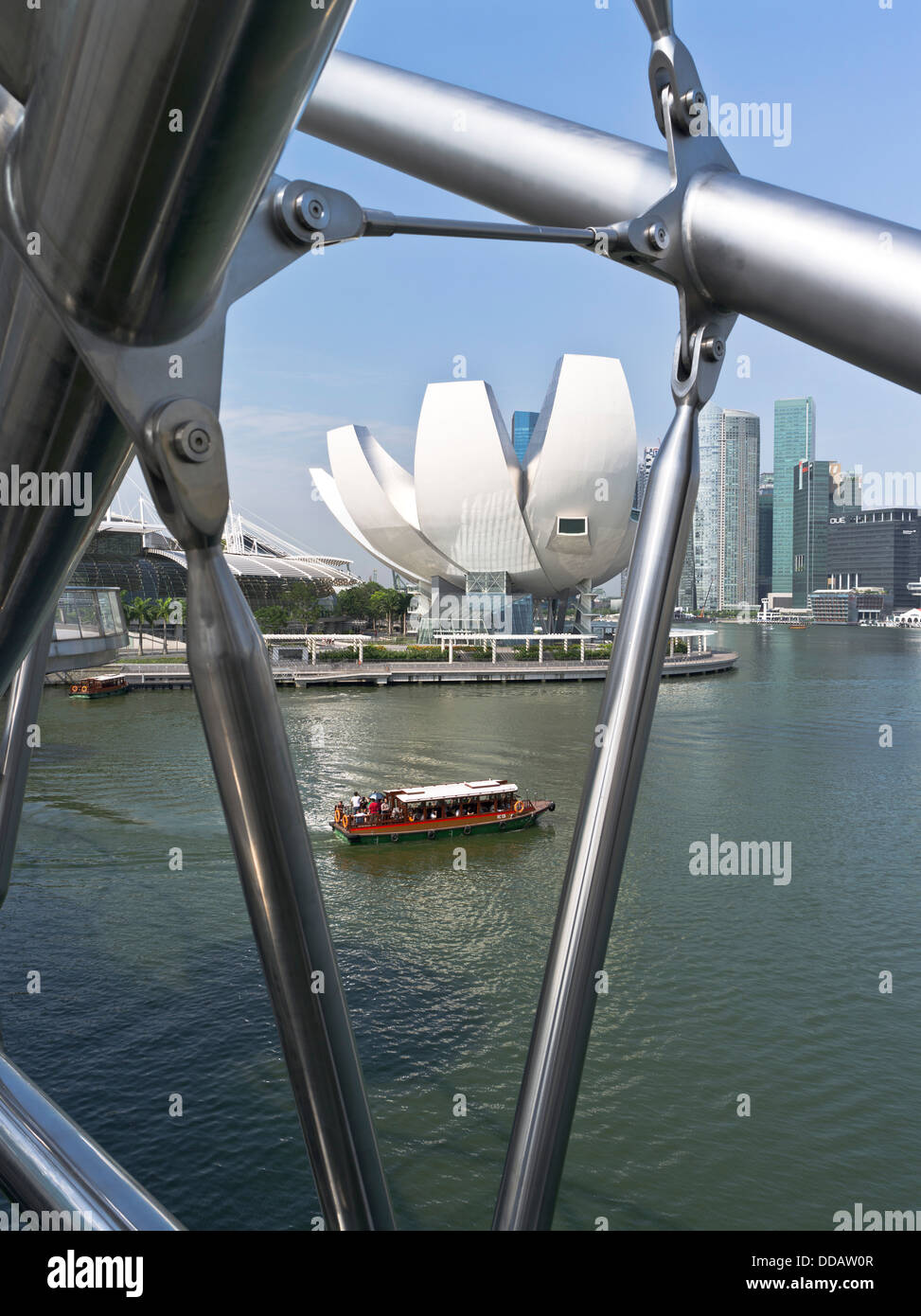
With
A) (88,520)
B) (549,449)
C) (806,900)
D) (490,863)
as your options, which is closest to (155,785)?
(490,863)

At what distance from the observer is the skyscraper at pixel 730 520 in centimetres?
5635

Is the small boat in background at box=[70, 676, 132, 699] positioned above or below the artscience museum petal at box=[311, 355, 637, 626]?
below

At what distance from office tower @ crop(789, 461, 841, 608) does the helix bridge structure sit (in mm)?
65893

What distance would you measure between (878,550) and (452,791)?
199 feet

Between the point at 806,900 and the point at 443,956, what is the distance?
9.79ft

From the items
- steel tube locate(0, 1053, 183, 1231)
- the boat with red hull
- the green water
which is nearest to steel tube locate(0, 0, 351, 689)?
steel tube locate(0, 1053, 183, 1231)

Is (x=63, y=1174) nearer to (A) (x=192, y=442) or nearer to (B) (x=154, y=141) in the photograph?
(A) (x=192, y=442)

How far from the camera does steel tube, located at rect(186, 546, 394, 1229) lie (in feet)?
2.28

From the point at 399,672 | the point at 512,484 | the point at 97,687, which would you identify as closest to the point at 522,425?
the point at 512,484

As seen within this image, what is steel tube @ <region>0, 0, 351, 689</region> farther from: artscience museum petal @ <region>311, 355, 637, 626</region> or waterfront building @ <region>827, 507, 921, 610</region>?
waterfront building @ <region>827, 507, 921, 610</region>

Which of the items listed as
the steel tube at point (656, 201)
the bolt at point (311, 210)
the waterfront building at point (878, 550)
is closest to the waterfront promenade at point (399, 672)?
the steel tube at point (656, 201)

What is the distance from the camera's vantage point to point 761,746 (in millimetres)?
14578

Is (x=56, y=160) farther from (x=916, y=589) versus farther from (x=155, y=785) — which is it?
(x=916, y=589)

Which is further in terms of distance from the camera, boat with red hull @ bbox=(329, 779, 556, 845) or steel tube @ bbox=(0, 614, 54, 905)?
boat with red hull @ bbox=(329, 779, 556, 845)
